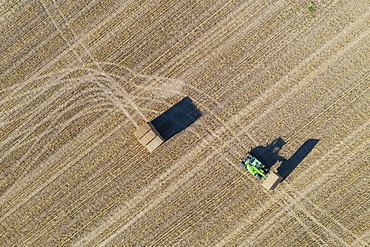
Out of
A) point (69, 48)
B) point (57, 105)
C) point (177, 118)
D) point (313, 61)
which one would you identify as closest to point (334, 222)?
point (313, 61)

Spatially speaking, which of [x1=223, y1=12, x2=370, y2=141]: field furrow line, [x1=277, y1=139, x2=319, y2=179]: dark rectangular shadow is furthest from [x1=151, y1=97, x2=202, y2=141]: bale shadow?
[x1=277, y1=139, x2=319, y2=179]: dark rectangular shadow

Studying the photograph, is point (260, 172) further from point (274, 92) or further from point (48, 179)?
point (48, 179)

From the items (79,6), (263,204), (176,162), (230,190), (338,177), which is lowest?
(338,177)

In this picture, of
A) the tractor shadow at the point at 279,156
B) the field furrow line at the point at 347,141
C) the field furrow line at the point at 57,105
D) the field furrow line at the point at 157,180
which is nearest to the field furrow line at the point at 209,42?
the field furrow line at the point at 157,180

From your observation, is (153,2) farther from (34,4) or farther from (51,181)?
(51,181)

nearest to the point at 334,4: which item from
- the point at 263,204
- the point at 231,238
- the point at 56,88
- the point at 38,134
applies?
the point at 263,204

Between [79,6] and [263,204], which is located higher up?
[79,6]

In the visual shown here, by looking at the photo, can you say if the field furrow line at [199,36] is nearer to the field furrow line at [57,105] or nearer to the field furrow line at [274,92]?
the field furrow line at [57,105]
